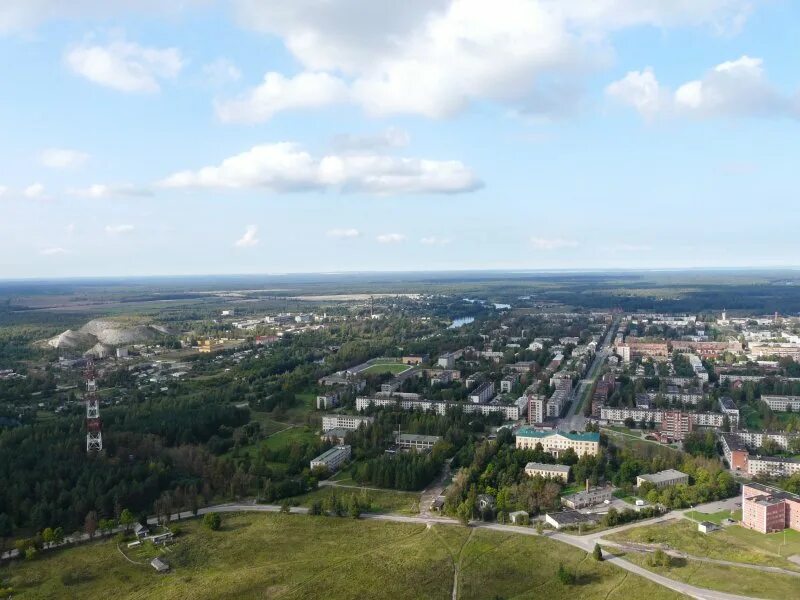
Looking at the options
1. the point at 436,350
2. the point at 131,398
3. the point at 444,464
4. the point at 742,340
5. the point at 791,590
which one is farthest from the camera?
the point at 742,340

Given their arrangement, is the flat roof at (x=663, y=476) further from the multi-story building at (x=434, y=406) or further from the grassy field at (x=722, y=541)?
the multi-story building at (x=434, y=406)

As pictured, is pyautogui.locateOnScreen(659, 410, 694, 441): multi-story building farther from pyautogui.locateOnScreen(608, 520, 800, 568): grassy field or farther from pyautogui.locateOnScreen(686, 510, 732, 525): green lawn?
pyautogui.locateOnScreen(608, 520, 800, 568): grassy field

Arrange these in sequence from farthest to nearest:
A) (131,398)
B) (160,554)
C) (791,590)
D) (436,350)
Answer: (436,350) → (131,398) → (160,554) → (791,590)

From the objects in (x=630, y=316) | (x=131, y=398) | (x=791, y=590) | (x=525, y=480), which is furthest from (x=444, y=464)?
(x=630, y=316)

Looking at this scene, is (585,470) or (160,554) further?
(585,470)

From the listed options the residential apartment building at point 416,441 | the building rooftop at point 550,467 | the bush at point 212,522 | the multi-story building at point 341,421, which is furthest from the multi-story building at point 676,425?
the bush at point 212,522

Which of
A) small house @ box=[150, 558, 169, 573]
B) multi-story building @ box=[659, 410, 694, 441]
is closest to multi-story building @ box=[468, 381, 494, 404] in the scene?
multi-story building @ box=[659, 410, 694, 441]

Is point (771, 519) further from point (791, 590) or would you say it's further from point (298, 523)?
point (298, 523)

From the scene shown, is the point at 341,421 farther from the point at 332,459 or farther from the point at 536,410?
the point at 536,410
